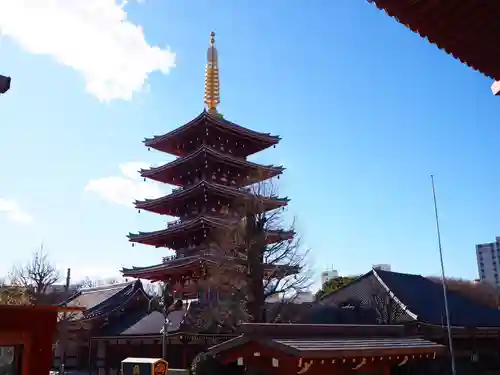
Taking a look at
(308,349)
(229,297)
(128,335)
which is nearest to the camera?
(308,349)

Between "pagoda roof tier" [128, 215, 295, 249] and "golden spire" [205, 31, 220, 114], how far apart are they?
8.88 meters

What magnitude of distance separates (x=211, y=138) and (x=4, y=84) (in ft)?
85.7

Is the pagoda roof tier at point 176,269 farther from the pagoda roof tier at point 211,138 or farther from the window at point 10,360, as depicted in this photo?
the window at point 10,360

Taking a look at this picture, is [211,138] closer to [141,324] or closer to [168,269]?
[168,269]

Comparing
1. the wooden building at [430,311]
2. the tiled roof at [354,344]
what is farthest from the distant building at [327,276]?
the tiled roof at [354,344]

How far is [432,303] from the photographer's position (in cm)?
2692

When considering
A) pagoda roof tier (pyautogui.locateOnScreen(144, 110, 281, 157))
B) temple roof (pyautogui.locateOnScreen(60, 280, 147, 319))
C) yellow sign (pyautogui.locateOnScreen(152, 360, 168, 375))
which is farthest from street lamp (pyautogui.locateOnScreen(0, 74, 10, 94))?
pagoda roof tier (pyautogui.locateOnScreen(144, 110, 281, 157))

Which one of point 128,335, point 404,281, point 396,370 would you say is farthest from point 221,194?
point 396,370

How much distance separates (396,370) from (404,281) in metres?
12.8

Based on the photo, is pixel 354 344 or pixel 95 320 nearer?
pixel 354 344

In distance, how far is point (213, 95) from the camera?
34.7 m

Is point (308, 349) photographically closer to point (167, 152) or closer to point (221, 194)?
point (221, 194)

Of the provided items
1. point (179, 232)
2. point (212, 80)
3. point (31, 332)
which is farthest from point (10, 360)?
point (212, 80)

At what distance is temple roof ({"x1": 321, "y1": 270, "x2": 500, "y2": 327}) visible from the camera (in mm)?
25359
